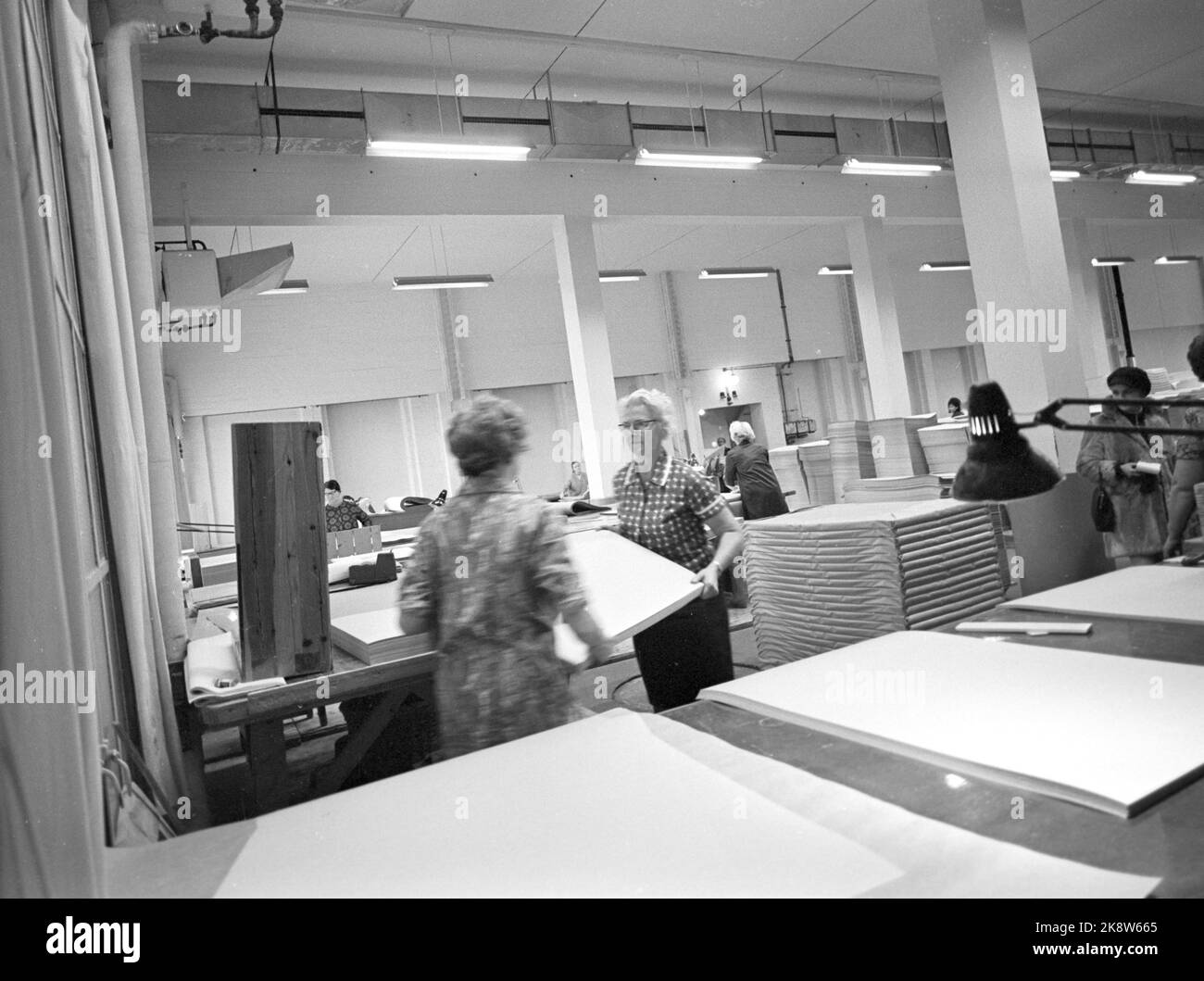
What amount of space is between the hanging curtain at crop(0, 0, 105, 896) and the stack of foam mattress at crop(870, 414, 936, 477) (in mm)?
7001

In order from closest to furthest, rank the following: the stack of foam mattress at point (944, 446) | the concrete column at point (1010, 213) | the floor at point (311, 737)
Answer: the floor at point (311, 737) < the concrete column at point (1010, 213) < the stack of foam mattress at point (944, 446)

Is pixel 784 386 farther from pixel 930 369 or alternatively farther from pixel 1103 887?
pixel 1103 887

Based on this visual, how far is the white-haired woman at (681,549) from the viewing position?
287 centimetres

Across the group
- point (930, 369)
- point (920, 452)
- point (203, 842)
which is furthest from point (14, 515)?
point (930, 369)

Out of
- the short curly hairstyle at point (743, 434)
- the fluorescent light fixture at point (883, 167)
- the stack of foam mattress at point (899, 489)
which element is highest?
the fluorescent light fixture at point (883, 167)

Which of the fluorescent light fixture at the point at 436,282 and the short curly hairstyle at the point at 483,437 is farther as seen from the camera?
the fluorescent light fixture at the point at 436,282

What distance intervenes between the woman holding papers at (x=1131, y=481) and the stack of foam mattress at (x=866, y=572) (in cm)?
209

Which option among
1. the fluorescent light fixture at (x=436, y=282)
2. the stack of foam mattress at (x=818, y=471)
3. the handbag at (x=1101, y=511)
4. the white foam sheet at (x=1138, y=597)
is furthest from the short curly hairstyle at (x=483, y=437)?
the stack of foam mattress at (x=818, y=471)

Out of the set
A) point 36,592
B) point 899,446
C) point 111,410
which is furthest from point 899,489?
point 36,592

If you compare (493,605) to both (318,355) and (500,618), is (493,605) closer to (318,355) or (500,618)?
(500,618)

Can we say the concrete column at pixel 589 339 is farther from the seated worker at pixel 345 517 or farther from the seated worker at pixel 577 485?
the seated worker at pixel 345 517

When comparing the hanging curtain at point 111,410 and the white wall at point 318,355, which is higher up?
the white wall at point 318,355

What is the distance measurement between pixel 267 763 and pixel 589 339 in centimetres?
657

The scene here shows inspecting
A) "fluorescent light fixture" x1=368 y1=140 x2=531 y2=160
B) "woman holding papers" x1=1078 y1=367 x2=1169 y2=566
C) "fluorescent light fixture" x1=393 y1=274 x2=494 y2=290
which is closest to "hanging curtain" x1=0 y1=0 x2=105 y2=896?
"woman holding papers" x1=1078 y1=367 x2=1169 y2=566
